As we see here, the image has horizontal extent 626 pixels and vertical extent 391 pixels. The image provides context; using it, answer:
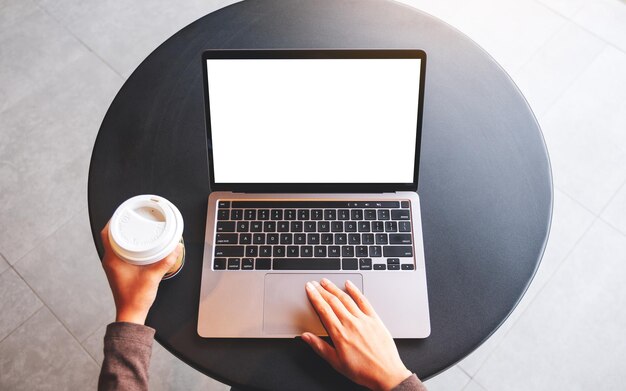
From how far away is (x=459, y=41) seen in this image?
4.05 ft

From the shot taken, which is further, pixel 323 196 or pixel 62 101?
pixel 62 101

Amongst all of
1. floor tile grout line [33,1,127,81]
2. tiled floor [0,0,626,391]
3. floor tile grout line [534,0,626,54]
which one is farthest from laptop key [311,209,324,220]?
floor tile grout line [534,0,626,54]

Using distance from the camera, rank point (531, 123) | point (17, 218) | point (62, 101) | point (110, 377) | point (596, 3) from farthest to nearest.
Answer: point (596, 3)
point (62, 101)
point (17, 218)
point (531, 123)
point (110, 377)

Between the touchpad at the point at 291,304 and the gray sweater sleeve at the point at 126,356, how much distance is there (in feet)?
0.68

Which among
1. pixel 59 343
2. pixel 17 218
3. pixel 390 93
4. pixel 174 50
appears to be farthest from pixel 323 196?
pixel 17 218

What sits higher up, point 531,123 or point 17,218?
point 531,123

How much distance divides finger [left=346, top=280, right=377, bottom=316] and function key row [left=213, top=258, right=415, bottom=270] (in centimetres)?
4

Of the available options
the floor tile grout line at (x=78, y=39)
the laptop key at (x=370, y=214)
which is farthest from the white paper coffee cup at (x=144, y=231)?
the floor tile grout line at (x=78, y=39)

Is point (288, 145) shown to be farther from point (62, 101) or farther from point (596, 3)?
point (596, 3)

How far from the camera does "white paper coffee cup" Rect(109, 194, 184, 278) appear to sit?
33.2 inches

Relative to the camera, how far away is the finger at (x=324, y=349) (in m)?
0.91

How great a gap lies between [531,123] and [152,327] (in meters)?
0.87

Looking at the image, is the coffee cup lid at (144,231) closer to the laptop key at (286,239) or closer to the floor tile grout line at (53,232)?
the laptop key at (286,239)

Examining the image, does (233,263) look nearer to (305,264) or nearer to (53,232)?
(305,264)
